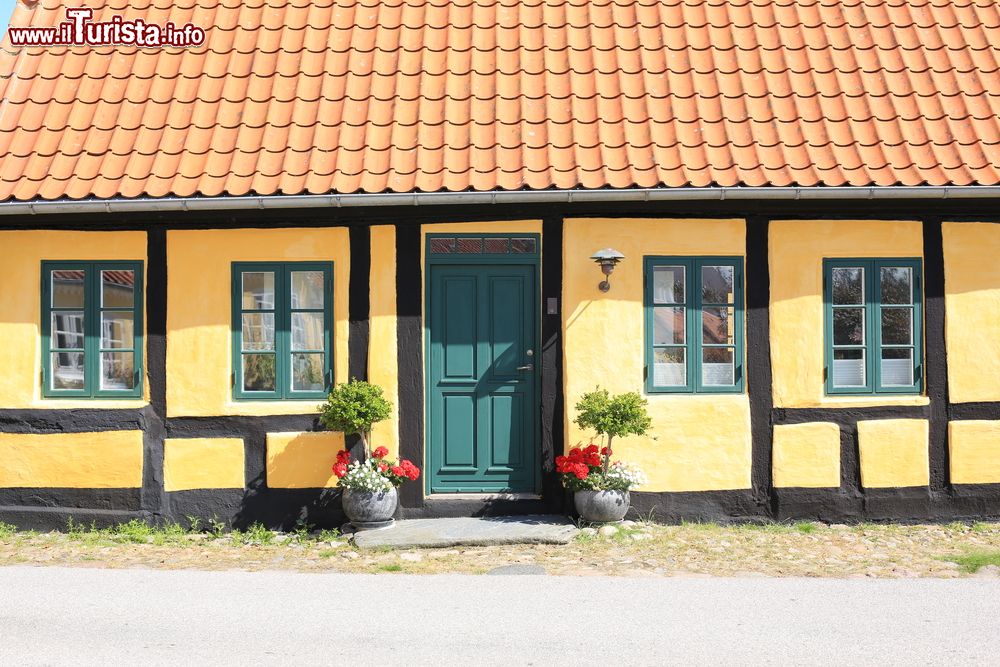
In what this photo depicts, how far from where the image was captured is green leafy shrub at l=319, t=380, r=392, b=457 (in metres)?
7.95

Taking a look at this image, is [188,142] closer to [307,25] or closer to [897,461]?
[307,25]

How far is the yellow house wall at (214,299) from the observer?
8352mm

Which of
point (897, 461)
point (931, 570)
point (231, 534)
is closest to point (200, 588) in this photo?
point (231, 534)

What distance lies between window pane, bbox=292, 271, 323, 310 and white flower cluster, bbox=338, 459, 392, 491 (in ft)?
4.76

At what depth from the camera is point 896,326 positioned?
8.55 metres

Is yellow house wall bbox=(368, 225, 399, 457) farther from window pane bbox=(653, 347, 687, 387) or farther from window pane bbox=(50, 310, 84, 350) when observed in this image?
window pane bbox=(50, 310, 84, 350)

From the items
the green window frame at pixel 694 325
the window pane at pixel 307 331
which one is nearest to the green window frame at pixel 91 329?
Result: the window pane at pixel 307 331

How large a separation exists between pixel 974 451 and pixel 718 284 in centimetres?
262

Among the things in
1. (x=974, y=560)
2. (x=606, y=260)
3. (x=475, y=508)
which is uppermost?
(x=606, y=260)

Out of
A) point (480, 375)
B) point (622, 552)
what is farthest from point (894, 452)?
point (480, 375)

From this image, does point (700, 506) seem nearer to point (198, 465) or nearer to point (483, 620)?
point (483, 620)

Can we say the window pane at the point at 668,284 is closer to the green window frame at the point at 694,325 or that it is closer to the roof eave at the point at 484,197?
the green window frame at the point at 694,325

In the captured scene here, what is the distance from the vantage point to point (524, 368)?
844cm

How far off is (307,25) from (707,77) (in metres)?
3.91
